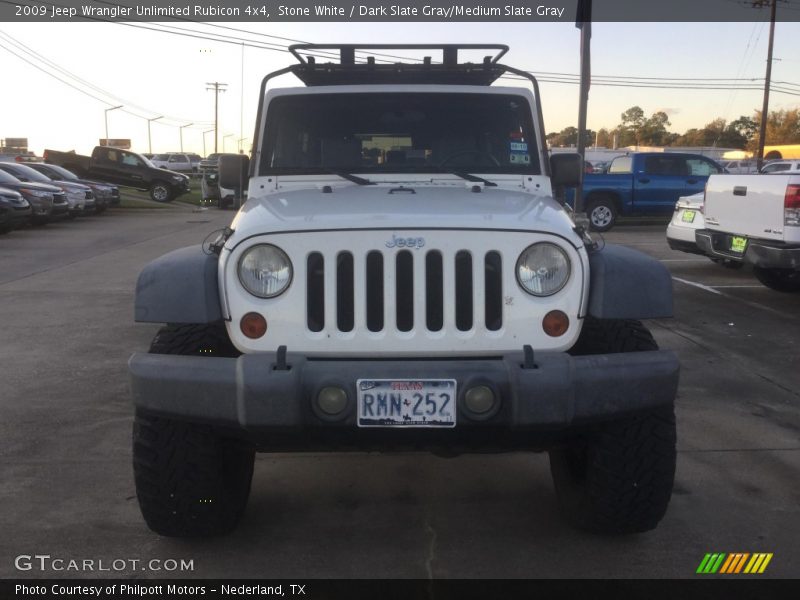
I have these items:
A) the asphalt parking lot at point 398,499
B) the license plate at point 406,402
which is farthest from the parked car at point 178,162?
the license plate at point 406,402

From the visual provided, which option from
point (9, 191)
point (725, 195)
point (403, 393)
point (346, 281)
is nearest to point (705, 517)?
point (403, 393)

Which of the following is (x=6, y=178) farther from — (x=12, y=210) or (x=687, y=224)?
(x=687, y=224)

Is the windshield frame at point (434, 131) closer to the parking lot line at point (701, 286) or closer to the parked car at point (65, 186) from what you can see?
the parking lot line at point (701, 286)

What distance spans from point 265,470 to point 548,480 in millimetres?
1496

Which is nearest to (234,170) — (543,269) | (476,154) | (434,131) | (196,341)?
(434,131)

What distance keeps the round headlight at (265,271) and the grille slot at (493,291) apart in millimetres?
752

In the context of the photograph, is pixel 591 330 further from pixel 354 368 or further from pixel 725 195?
pixel 725 195

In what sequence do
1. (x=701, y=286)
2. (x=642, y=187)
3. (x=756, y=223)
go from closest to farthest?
1. (x=756, y=223)
2. (x=701, y=286)
3. (x=642, y=187)

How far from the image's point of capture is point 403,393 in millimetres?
3334

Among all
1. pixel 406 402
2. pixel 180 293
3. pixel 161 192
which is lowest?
pixel 161 192

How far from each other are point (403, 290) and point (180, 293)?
0.87 m

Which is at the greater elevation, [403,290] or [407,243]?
[407,243]

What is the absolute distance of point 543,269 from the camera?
11.8ft

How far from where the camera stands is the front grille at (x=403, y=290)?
3.49 metres
